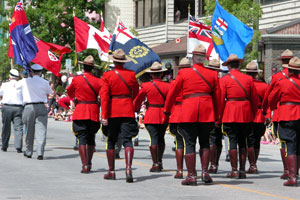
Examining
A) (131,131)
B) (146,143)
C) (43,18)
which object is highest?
(43,18)

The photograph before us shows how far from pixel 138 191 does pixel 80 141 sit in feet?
8.61

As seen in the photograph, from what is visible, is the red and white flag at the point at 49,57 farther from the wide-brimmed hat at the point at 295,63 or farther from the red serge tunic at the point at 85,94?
the wide-brimmed hat at the point at 295,63

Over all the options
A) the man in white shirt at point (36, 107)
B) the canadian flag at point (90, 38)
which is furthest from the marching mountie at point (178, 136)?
the canadian flag at point (90, 38)

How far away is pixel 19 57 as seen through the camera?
659 inches

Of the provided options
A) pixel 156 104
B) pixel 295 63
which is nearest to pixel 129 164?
pixel 156 104

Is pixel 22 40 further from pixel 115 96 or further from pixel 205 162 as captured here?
pixel 205 162

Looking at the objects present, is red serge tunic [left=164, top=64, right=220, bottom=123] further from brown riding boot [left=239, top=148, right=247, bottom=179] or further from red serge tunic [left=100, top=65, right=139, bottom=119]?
brown riding boot [left=239, top=148, right=247, bottom=179]

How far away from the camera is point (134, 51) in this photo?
58.4 feet

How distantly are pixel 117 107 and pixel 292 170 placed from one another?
9.54 ft

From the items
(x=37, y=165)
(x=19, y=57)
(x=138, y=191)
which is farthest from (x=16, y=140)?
(x=138, y=191)

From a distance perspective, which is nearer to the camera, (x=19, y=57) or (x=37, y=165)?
(x=37, y=165)

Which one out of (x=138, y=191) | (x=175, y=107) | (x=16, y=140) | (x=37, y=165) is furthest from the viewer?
(x=16, y=140)

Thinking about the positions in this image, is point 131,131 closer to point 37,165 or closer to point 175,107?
point 175,107

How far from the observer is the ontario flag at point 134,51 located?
56.1 feet
